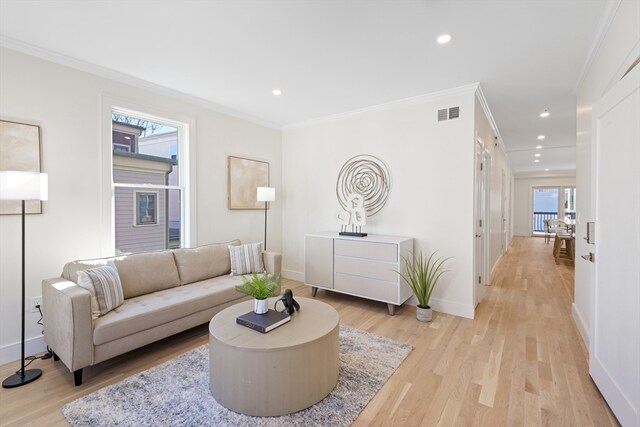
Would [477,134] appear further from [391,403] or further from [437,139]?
[391,403]

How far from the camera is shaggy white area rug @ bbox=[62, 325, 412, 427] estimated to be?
5.82ft

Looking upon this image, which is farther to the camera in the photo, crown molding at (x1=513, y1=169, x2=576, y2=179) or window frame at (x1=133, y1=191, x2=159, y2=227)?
crown molding at (x1=513, y1=169, x2=576, y2=179)

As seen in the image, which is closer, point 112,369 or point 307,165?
point 112,369

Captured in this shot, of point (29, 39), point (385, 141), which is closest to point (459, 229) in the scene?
point (385, 141)

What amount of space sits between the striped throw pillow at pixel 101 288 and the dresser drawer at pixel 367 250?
2428 millimetres

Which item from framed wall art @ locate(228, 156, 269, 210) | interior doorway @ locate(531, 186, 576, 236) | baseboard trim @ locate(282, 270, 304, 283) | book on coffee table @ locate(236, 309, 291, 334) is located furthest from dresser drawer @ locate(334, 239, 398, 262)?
interior doorway @ locate(531, 186, 576, 236)

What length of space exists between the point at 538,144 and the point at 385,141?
4.55 m

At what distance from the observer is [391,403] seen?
195cm

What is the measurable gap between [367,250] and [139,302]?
2465mm

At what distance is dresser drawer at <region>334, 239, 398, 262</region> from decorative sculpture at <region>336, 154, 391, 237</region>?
0.68ft

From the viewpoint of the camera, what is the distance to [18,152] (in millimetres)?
2484


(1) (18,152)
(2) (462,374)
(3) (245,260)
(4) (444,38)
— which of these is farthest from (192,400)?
(4) (444,38)

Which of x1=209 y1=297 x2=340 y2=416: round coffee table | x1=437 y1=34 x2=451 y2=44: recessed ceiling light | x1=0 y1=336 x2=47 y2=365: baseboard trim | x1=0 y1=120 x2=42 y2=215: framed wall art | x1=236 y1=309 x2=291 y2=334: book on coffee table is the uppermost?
x1=437 y1=34 x2=451 y2=44: recessed ceiling light

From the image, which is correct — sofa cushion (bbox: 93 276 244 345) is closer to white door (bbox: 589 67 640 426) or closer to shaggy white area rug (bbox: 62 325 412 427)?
shaggy white area rug (bbox: 62 325 412 427)
